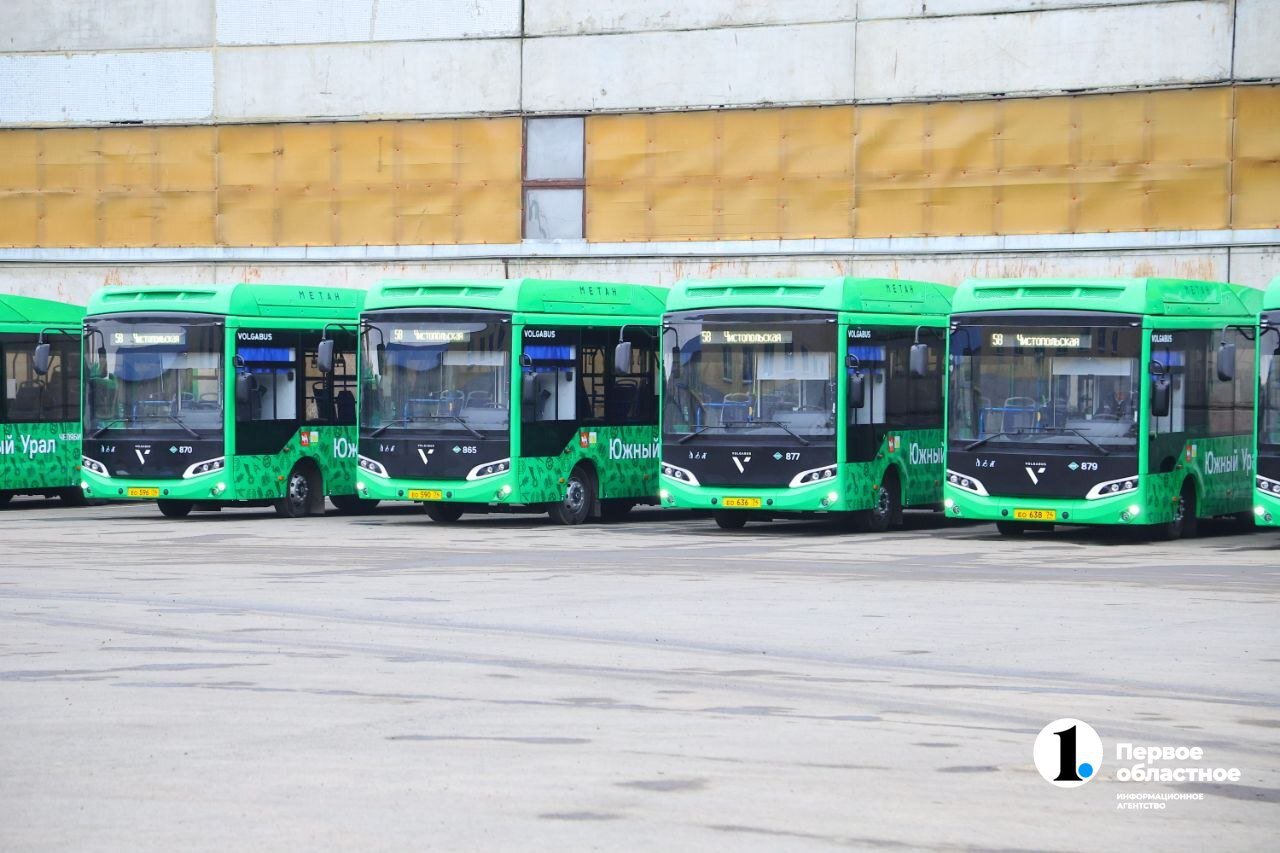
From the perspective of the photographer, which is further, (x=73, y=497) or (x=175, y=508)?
(x=73, y=497)

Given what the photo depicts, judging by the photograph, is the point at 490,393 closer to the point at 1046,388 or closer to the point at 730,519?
the point at 730,519

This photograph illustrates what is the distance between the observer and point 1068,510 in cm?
2456

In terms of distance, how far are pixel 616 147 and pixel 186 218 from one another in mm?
8362

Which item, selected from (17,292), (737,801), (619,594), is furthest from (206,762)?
(17,292)

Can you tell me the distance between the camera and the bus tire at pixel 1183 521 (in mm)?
25594

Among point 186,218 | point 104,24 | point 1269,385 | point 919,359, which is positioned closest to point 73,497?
point 186,218

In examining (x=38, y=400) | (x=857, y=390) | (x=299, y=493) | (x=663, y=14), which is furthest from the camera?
(x=663, y=14)

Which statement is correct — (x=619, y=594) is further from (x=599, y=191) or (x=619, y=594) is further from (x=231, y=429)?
(x=599, y=191)

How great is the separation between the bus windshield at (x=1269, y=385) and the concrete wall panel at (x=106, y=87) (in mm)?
22847

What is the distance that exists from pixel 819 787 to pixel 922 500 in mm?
19085

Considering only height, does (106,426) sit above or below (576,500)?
above

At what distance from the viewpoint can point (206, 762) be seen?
9.63 m

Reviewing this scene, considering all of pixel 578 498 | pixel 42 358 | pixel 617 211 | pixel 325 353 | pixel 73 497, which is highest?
pixel 617 211

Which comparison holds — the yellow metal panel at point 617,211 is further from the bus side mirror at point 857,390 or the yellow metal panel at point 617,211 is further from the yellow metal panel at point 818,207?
the bus side mirror at point 857,390
